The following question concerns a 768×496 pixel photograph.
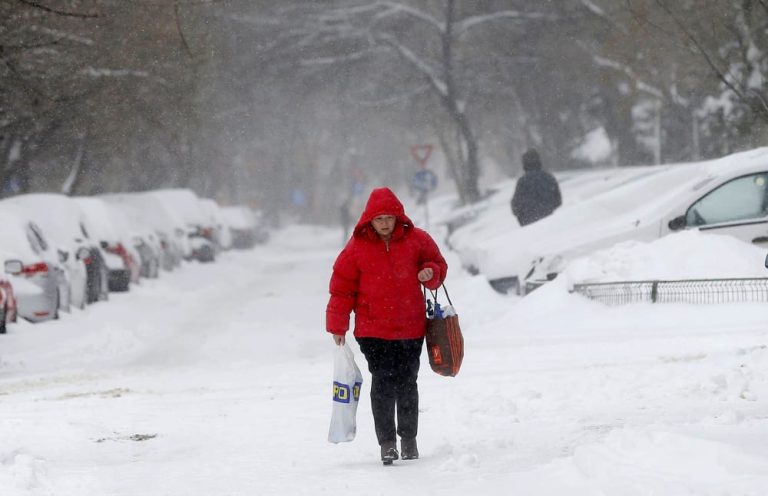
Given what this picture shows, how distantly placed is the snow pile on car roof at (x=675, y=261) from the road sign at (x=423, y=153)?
55.1ft

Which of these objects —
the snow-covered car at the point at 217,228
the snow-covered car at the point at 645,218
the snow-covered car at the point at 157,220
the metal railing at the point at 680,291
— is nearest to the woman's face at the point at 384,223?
the metal railing at the point at 680,291

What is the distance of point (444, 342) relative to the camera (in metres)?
7.98

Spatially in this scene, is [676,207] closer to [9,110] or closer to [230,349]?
[230,349]

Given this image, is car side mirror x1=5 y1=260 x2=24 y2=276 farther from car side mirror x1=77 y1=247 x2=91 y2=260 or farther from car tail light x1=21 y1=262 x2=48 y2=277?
car side mirror x1=77 y1=247 x2=91 y2=260

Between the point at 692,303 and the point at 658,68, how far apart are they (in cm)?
2201

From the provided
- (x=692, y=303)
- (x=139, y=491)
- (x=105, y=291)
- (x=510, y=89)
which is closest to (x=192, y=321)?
(x=105, y=291)

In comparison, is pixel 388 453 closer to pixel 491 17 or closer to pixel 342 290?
pixel 342 290

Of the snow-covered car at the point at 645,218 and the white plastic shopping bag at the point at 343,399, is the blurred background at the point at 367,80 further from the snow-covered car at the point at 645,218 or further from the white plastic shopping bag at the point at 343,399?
the white plastic shopping bag at the point at 343,399

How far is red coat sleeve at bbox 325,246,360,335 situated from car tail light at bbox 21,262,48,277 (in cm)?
1073

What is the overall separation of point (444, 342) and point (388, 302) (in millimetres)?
393

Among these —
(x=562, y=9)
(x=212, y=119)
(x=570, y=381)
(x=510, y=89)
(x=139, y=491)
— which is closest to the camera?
(x=139, y=491)

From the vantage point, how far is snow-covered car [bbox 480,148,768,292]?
1564 cm

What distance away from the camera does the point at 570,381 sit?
10.4 metres

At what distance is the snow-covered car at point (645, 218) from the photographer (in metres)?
15.6
